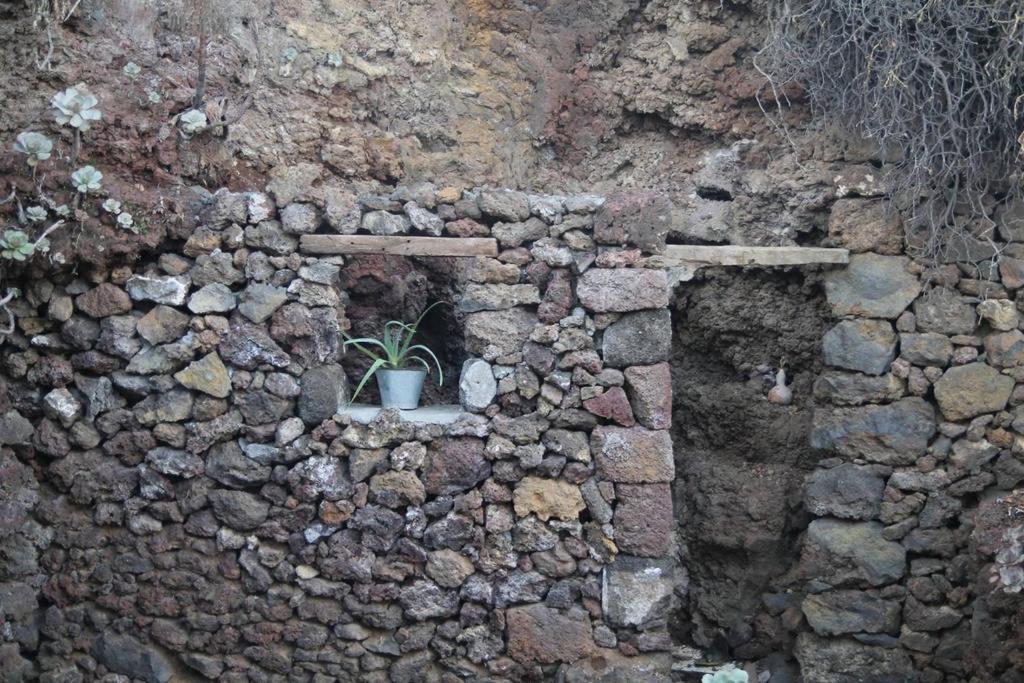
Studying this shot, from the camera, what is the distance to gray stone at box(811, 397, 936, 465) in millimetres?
4145

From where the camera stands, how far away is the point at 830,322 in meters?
4.40

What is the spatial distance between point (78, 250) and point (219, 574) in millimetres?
1304

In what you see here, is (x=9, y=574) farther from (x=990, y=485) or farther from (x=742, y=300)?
(x=990, y=485)

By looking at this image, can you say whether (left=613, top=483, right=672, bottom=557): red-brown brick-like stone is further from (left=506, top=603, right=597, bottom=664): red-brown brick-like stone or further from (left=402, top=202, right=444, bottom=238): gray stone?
(left=402, top=202, right=444, bottom=238): gray stone

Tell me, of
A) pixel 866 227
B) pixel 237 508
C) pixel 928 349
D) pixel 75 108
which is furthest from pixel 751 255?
pixel 75 108

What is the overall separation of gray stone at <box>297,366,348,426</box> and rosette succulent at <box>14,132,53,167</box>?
123cm

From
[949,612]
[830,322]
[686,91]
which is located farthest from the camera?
[686,91]

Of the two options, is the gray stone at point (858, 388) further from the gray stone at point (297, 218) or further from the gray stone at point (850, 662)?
the gray stone at point (297, 218)

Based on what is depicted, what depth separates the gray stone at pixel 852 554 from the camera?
4.14 metres

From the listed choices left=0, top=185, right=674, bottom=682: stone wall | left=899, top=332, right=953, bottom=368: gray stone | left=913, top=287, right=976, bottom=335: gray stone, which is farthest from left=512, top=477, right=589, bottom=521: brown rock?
left=913, top=287, right=976, bottom=335: gray stone

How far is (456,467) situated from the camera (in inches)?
152

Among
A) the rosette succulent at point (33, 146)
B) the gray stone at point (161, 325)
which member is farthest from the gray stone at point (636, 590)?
the rosette succulent at point (33, 146)

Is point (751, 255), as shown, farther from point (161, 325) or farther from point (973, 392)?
point (161, 325)

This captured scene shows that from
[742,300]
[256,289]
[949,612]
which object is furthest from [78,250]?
[949,612]
